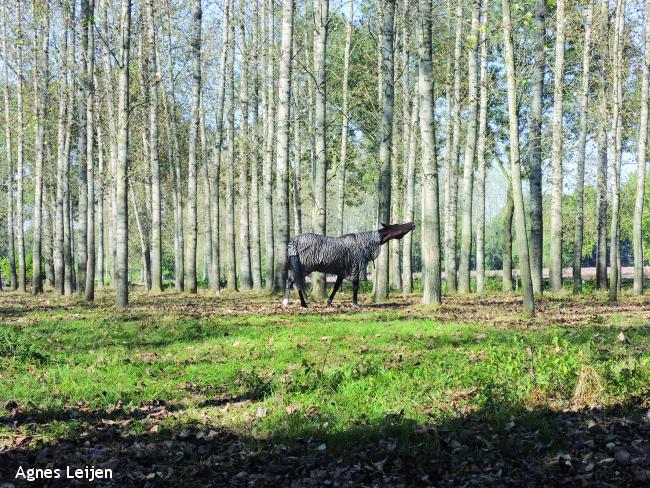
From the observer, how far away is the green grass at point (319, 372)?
793 centimetres

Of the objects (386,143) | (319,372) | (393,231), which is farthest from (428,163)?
(319,372)

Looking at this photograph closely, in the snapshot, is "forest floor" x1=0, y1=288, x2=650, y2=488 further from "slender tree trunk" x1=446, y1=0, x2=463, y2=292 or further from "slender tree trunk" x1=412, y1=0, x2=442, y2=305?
"slender tree trunk" x1=446, y1=0, x2=463, y2=292

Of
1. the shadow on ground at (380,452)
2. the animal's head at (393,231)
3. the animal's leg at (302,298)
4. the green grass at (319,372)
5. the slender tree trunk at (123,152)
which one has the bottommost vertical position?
the shadow on ground at (380,452)

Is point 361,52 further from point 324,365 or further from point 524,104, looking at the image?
point 324,365

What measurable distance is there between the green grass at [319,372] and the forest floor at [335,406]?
0.10 feet

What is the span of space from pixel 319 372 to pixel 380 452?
274 cm

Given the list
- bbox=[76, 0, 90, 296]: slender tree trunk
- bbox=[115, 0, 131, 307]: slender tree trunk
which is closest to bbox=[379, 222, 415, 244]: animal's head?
bbox=[115, 0, 131, 307]: slender tree trunk

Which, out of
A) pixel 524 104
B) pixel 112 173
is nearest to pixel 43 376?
pixel 112 173

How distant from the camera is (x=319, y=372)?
9.42 meters

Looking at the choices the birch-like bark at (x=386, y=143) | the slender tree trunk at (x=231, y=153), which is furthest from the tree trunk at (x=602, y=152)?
the slender tree trunk at (x=231, y=153)

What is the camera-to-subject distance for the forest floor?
6.42 m

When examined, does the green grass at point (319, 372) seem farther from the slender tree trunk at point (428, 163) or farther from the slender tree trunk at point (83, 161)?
the slender tree trunk at point (83, 161)

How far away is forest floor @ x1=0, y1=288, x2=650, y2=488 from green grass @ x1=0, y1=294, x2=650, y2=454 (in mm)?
32

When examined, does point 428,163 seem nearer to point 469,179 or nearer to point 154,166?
point 469,179
